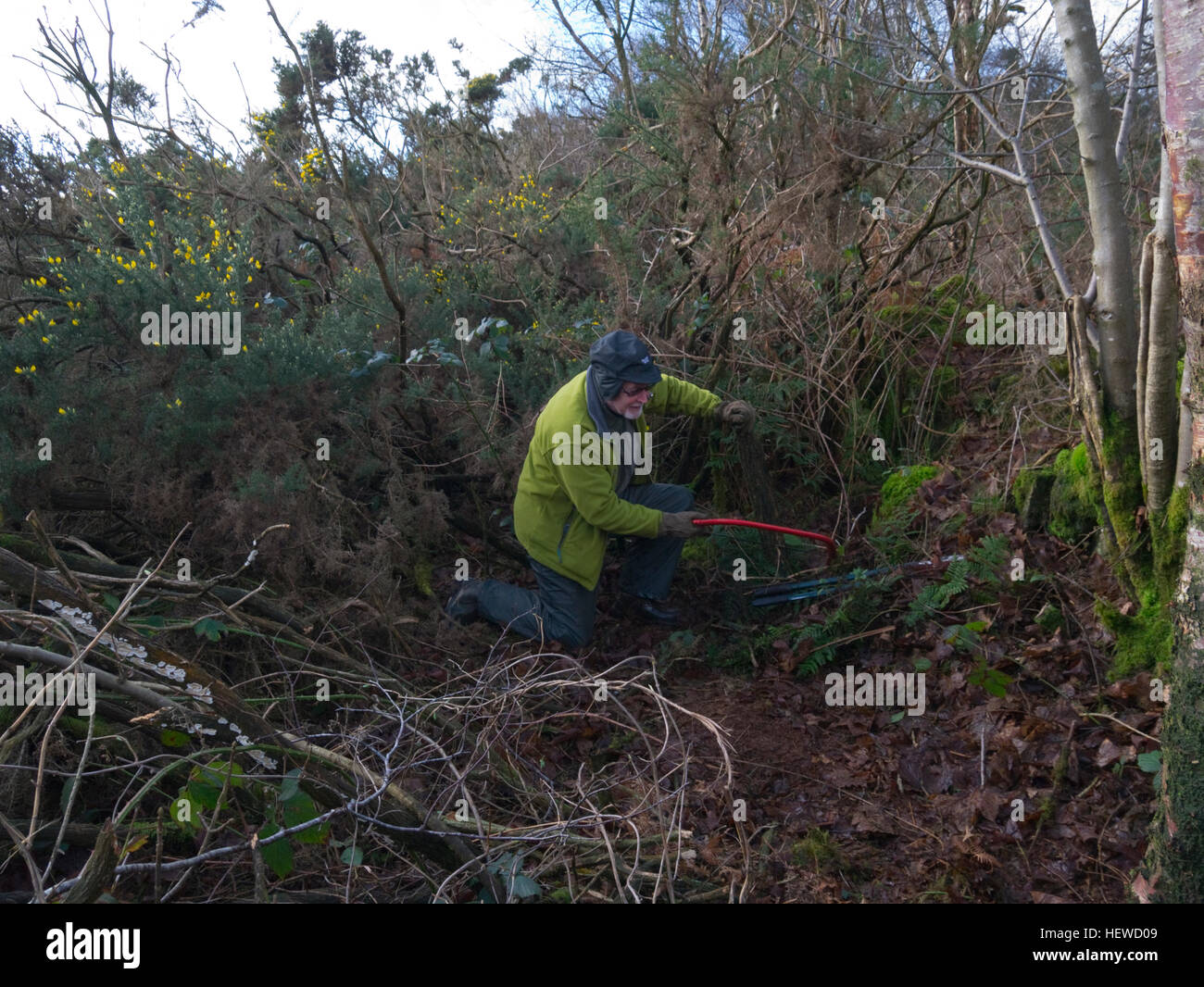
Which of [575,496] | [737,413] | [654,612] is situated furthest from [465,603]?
[737,413]

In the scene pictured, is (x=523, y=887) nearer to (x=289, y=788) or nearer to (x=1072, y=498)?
(x=289, y=788)

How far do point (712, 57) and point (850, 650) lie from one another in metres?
3.80

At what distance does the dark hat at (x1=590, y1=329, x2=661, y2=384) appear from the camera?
480 centimetres

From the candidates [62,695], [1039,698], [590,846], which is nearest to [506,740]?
[590,846]

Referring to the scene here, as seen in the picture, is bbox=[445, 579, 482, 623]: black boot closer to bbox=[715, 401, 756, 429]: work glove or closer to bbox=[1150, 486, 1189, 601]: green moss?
bbox=[715, 401, 756, 429]: work glove

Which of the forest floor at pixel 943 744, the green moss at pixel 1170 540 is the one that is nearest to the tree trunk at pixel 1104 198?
the green moss at pixel 1170 540

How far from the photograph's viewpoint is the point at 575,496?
4973 mm

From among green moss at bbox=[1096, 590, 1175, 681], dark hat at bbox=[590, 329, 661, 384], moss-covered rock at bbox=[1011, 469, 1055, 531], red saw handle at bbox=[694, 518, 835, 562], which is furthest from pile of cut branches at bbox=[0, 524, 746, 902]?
moss-covered rock at bbox=[1011, 469, 1055, 531]

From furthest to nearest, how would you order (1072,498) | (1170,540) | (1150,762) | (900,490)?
(900,490)
(1072,498)
(1170,540)
(1150,762)

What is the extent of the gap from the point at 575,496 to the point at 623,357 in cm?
81

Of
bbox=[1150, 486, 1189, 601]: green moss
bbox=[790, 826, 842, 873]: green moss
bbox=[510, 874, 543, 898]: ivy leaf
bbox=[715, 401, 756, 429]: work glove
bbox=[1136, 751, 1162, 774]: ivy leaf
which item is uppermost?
bbox=[715, 401, 756, 429]: work glove

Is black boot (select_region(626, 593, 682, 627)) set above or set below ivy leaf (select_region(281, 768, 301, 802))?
above

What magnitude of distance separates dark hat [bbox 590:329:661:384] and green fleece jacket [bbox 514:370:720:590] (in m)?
0.25

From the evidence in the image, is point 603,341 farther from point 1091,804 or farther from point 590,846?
point 1091,804
